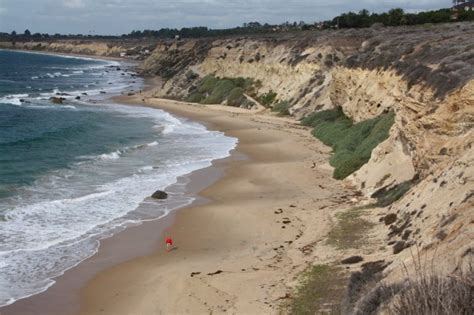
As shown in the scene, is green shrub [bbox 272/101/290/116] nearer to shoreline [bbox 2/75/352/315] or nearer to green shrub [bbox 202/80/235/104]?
green shrub [bbox 202/80/235/104]

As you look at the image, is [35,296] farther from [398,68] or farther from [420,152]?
[398,68]

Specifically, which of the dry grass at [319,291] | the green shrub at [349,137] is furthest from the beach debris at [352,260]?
the green shrub at [349,137]

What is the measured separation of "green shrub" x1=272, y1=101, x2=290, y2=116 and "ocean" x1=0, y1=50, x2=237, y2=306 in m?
7.97

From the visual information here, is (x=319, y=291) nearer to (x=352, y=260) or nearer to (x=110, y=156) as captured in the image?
(x=352, y=260)

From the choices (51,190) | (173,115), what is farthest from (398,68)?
(173,115)

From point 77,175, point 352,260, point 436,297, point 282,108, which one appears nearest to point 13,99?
point 282,108

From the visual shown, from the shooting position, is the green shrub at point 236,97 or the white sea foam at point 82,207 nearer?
the white sea foam at point 82,207

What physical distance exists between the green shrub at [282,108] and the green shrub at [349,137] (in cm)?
879

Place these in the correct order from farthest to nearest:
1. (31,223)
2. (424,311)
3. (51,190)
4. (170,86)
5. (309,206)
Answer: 1. (170,86)
2. (51,190)
3. (309,206)
4. (31,223)
5. (424,311)

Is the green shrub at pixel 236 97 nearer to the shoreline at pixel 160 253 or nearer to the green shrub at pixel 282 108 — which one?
the green shrub at pixel 282 108

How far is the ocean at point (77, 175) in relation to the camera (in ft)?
57.8

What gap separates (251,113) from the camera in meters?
52.8

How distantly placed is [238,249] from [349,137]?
50.3 ft

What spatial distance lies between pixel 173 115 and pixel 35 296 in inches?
1552
